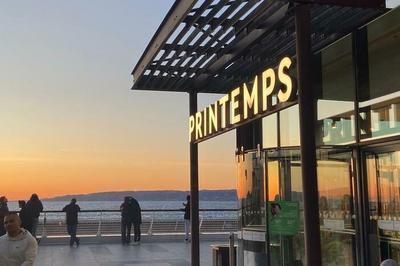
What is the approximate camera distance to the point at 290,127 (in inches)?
430

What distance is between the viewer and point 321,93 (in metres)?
9.77

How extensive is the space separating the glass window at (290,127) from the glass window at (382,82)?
2270 millimetres

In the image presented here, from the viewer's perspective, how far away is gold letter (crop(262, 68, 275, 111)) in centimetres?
644

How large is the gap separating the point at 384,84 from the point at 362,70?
2.02 ft

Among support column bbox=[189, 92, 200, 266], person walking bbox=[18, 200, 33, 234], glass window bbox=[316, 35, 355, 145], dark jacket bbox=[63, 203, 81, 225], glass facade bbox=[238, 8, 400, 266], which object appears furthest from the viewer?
dark jacket bbox=[63, 203, 81, 225]

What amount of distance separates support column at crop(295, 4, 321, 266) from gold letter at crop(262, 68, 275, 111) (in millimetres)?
699

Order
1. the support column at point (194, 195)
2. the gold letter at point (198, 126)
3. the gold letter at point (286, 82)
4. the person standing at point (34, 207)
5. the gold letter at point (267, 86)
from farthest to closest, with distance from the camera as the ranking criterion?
the person standing at point (34, 207) → the support column at point (194, 195) → the gold letter at point (198, 126) → the gold letter at point (267, 86) → the gold letter at point (286, 82)

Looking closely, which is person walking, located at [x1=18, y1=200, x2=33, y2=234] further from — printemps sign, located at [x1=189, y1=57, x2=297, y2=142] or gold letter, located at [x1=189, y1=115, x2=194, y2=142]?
printemps sign, located at [x1=189, y1=57, x2=297, y2=142]

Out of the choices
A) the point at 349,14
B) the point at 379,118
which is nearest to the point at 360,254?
the point at 379,118

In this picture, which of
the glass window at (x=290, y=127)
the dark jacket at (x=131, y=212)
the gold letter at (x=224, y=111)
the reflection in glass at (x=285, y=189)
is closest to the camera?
the gold letter at (x=224, y=111)

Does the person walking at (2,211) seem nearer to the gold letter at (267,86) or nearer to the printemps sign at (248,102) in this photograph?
the printemps sign at (248,102)

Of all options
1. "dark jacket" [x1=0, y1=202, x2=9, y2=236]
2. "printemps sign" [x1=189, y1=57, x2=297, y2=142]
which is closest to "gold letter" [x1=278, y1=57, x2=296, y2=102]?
"printemps sign" [x1=189, y1=57, x2=297, y2=142]

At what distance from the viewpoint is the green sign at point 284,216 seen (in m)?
8.66

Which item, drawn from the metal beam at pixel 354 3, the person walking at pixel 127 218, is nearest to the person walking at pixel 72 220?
the person walking at pixel 127 218
